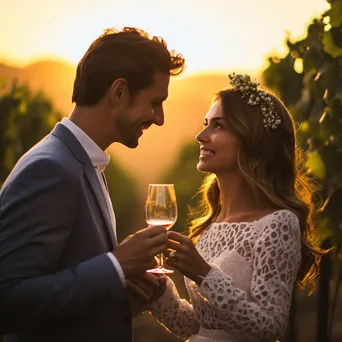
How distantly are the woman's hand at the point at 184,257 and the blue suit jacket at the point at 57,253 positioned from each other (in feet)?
1.82

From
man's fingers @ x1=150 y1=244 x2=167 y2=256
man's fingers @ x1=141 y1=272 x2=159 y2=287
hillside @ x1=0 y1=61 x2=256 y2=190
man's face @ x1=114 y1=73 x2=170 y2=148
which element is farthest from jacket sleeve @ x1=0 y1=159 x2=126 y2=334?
hillside @ x1=0 y1=61 x2=256 y2=190

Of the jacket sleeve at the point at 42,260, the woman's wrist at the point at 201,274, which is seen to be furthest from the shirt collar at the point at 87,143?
the woman's wrist at the point at 201,274

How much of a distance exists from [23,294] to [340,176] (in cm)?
475

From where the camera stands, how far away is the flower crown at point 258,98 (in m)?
4.91

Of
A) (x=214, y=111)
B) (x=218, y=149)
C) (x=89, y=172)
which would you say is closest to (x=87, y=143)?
(x=89, y=172)

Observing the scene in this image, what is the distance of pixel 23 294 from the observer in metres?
3.18

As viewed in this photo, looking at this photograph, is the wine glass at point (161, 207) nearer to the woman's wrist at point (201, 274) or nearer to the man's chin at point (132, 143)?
the woman's wrist at point (201, 274)

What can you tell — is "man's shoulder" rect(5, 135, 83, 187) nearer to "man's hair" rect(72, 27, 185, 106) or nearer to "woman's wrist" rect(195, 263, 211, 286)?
"man's hair" rect(72, 27, 185, 106)

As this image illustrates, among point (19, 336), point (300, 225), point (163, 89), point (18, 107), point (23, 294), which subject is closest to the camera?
point (23, 294)

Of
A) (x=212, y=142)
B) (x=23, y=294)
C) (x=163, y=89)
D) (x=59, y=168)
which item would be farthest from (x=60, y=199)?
(x=212, y=142)

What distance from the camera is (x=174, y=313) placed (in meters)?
4.88

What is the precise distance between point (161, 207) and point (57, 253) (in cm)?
105

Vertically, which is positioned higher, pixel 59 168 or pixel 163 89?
pixel 163 89

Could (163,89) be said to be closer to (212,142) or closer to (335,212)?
(212,142)
